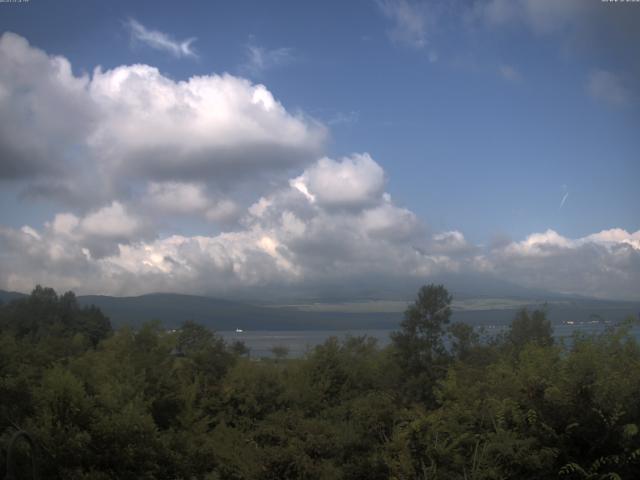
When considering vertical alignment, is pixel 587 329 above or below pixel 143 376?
above

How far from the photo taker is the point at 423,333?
2925 centimetres

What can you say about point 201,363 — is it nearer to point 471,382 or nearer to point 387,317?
point 471,382

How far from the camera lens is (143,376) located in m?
17.1

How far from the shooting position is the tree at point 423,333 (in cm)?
2834

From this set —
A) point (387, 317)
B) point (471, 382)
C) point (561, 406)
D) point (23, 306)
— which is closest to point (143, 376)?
point (471, 382)

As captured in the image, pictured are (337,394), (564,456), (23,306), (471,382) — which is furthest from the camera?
(23,306)

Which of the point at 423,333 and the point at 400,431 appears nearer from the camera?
the point at 400,431

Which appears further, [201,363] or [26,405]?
[201,363]

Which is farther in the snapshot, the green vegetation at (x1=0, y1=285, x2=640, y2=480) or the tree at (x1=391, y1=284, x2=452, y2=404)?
the tree at (x1=391, y1=284, x2=452, y2=404)

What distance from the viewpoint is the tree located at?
28.3 metres

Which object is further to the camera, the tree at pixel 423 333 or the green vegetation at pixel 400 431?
the tree at pixel 423 333

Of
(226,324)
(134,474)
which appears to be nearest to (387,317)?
(226,324)

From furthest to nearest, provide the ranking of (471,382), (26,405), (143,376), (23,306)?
1. (23,306)
2. (143,376)
3. (471,382)
4. (26,405)

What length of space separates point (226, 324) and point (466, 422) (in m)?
121
